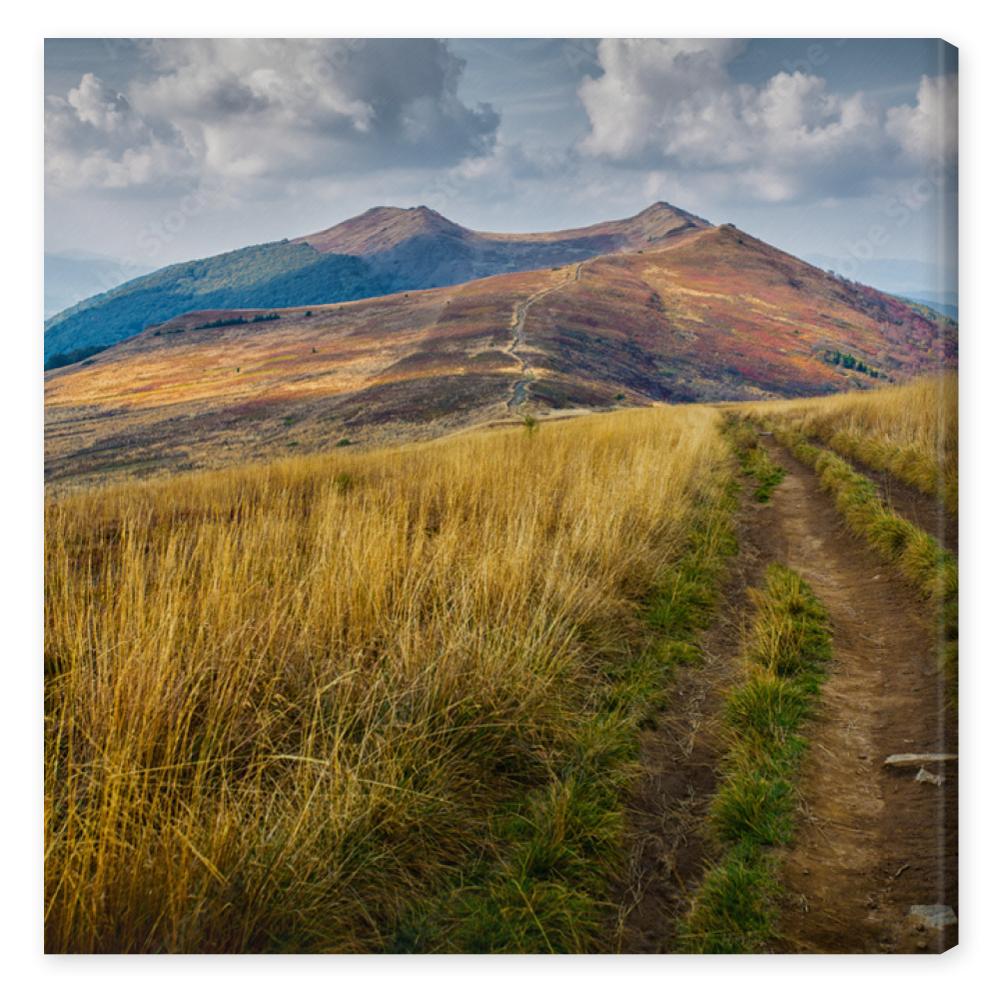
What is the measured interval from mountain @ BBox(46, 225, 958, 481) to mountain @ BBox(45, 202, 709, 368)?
0.20 m

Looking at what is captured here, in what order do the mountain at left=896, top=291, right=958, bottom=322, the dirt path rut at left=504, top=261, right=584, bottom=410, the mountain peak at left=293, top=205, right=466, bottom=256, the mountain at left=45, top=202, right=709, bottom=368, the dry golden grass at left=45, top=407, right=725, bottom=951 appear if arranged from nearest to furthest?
the dry golden grass at left=45, top=407, right=725, bottom=951
the mountain at left=896, top=291, right=958, bottom=322
the mountain at left=45, top=202, right=709, bottom=368
the mountain peak at left=293, top=205, right=466, bottom=256
the dirt path rut at left=504, top=261, right=584, bottom=410

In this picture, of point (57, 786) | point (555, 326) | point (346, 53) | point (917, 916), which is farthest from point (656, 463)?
point (555, 326)

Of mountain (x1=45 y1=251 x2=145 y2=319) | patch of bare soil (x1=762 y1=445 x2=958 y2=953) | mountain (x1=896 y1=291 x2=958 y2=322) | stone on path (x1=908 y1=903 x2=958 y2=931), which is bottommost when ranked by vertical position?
stone on path (x1=908 y1=903 x2=958 y2=931)

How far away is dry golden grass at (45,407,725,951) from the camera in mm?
2264

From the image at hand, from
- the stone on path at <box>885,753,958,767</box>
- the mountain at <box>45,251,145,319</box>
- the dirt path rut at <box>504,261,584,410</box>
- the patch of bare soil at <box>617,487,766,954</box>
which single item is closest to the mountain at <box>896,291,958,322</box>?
the patch of bare soil at <box>617,487,766,954</box>

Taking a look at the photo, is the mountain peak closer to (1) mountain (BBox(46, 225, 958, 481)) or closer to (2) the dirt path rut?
(1) mountain (BBox(46, 225, 958, 481))

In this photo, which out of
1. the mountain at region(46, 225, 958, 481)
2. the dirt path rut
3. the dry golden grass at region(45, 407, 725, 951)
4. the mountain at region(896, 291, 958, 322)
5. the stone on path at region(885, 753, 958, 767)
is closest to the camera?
the dry golden grass at region(45, 407, 725, 951)

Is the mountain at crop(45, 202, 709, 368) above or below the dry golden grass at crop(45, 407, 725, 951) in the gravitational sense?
above

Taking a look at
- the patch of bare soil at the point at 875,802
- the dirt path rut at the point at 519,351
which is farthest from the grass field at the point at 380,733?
the dirt path rut at the point at 519,351

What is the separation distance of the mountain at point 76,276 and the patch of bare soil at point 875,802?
14.0ft

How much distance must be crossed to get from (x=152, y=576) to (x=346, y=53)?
3050mm

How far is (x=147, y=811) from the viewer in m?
2.47

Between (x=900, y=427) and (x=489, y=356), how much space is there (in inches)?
353

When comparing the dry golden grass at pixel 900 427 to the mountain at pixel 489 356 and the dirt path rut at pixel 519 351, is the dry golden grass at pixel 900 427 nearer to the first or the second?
the mountain at pixel 489 356
